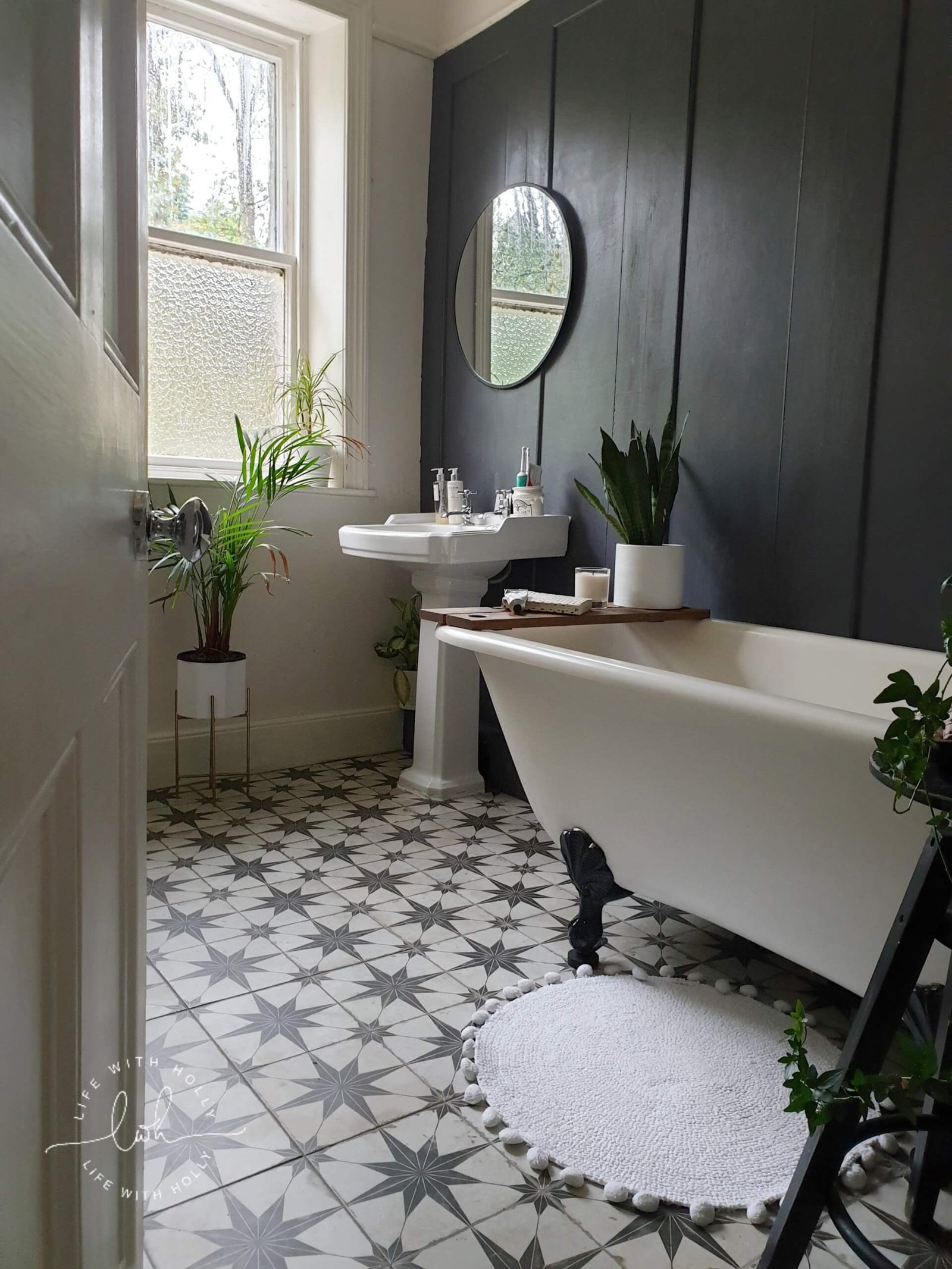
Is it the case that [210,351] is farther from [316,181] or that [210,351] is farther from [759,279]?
[759,279]

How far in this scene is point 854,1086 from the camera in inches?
36.5

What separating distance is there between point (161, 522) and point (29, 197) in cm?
49

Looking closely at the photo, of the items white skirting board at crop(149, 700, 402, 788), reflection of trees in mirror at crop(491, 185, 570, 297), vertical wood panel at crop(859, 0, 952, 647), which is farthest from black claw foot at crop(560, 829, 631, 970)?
reflection of trees in mirror at crop(491, 185, 570, 297)

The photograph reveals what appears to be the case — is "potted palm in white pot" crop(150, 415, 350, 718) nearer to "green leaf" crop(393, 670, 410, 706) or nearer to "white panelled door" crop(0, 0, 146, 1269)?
"green leaf" crop(393, 670, 410, 706)

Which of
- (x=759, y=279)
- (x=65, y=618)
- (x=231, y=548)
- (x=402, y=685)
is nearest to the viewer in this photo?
(x=65, y=618)

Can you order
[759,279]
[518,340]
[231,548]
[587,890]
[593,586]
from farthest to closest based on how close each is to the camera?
1. [518,340]
2. [231,548]
3. [593,586]
4. [759,279]
5. [587,890]

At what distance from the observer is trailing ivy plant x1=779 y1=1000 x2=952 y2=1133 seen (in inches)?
36.1

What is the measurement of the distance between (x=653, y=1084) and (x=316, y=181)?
324cm

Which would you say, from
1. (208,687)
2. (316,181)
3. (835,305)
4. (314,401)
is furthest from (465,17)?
(208,687)

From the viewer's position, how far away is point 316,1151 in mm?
1386

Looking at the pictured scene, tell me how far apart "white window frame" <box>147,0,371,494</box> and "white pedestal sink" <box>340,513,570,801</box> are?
596 mm

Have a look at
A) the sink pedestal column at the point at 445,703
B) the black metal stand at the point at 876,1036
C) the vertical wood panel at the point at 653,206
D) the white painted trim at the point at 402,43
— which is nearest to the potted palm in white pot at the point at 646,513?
the vertical wood panel at the point at 653,206

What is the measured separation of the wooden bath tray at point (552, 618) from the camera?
7.07 feet

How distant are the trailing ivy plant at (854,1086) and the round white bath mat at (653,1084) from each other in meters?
0.46
